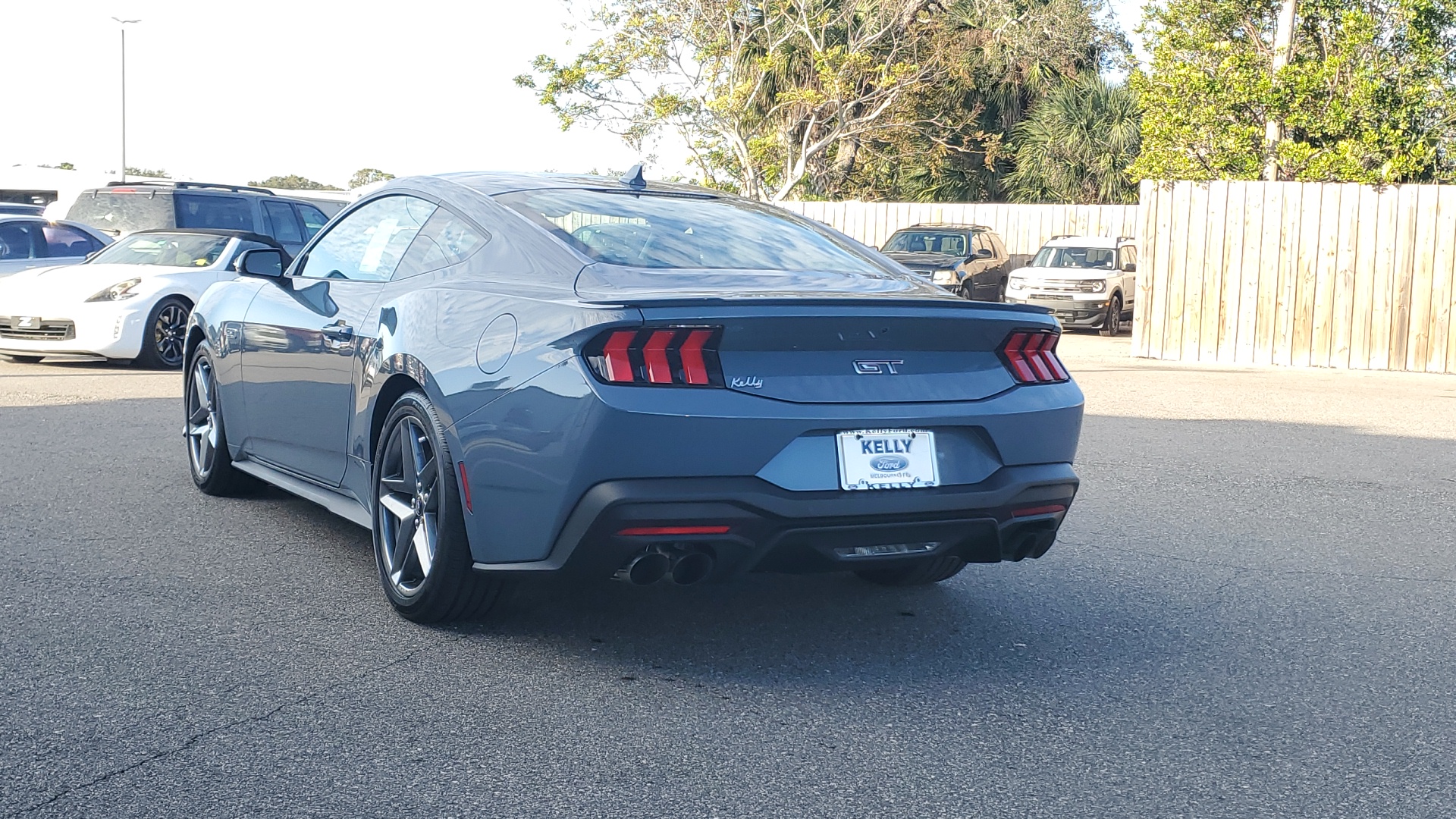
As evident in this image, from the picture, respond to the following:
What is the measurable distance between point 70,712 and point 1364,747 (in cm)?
328

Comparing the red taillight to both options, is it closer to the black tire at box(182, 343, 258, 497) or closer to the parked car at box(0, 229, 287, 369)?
the black tire at box(182, 343, 258, 497)

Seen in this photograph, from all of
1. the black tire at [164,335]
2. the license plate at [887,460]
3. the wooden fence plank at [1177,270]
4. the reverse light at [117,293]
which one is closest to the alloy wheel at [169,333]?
the black tire at [164,335]

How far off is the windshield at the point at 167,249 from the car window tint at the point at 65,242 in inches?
54.8

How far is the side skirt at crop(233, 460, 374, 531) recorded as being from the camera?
521cm

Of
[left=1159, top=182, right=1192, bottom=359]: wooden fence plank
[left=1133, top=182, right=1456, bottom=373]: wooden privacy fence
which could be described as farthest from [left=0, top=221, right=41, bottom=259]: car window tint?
[left=1159, top=182, right=1192, bottom=359]: wooden fence plank

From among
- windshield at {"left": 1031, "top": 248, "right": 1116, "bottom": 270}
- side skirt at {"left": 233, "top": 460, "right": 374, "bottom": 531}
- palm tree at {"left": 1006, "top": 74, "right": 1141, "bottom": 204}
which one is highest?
palm tree at {"left": 1006, "top": 74, "right": 1141, "bottom": 204}

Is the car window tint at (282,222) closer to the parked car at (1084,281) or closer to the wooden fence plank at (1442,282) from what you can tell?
the parked car at (1084,281)

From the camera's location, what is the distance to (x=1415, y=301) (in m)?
16.7

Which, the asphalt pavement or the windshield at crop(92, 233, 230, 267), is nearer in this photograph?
the asphalt pavement

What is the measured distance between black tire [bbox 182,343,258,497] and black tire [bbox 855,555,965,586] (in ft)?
9.82

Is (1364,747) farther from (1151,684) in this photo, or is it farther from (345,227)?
(345,227)

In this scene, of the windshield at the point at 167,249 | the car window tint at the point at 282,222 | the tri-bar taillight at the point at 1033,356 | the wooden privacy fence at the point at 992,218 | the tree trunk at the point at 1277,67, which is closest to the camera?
the tri-bar taillight at the point at 1033,356

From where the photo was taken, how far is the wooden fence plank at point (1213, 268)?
1753 cm

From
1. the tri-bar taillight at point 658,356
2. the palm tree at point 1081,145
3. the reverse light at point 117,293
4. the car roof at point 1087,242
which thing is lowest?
the reverse light at point 117,293
